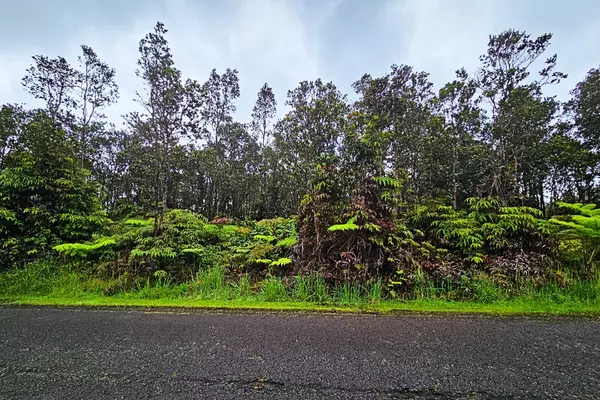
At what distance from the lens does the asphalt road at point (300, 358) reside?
140 centimetres

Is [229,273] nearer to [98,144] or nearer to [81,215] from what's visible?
[81,215]

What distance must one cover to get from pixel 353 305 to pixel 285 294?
1023mm

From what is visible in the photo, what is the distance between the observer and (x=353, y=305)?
3.27 metres

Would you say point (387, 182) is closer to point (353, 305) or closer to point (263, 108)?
point (353, 305)

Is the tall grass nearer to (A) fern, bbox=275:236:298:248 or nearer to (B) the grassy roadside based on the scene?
A: (B) the grassy roadside

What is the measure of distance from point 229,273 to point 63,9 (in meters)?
8.72

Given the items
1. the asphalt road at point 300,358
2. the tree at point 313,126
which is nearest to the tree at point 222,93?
the tree at point 313,126

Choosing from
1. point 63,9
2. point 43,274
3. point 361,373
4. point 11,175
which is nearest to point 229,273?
point 43,274

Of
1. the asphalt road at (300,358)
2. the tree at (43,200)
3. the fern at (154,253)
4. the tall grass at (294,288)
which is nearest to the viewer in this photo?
the asphalt road at (300,358)

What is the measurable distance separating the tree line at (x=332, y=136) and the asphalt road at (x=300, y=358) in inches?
117

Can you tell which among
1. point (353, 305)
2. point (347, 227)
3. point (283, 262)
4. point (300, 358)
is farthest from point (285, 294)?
point (300, 358)

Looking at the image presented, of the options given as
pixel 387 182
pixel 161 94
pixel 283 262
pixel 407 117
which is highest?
pixel 407 117

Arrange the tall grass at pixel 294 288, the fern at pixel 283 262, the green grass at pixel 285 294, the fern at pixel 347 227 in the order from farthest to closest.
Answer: the fern at pixel 283 262 → the fern at pixel 347 227 → the tall grass at pixel 294 288 → the green grass at pixel 285 294

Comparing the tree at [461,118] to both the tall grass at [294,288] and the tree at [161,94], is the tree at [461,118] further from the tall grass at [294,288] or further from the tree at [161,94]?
the tree at [161,94]
